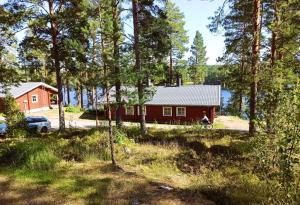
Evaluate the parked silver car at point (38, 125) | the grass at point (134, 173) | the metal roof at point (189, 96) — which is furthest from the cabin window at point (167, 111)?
the grass at point (134, 173)

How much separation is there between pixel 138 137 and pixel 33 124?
11.2 metres

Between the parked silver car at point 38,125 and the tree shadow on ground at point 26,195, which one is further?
the parked silver car at point 38,125

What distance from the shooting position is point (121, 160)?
11.9 metres

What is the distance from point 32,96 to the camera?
41.1 metres

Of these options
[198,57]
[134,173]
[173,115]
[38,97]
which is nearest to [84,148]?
[134,173]

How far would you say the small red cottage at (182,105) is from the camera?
1319 inches

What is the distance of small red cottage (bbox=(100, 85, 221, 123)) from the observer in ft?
110

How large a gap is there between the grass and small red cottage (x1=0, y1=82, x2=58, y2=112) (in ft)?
90.5

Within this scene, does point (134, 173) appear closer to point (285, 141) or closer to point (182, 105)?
point (285, 141)

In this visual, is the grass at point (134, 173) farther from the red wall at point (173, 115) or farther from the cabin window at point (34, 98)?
the cabin window at point (34, 98)

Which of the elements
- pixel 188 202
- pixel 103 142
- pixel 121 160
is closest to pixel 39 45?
pixel 103 142

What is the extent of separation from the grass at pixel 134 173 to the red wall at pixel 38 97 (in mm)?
27725

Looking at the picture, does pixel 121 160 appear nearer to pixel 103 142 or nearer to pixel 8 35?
pixel 103 142

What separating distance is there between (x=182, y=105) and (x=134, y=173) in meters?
24.2
